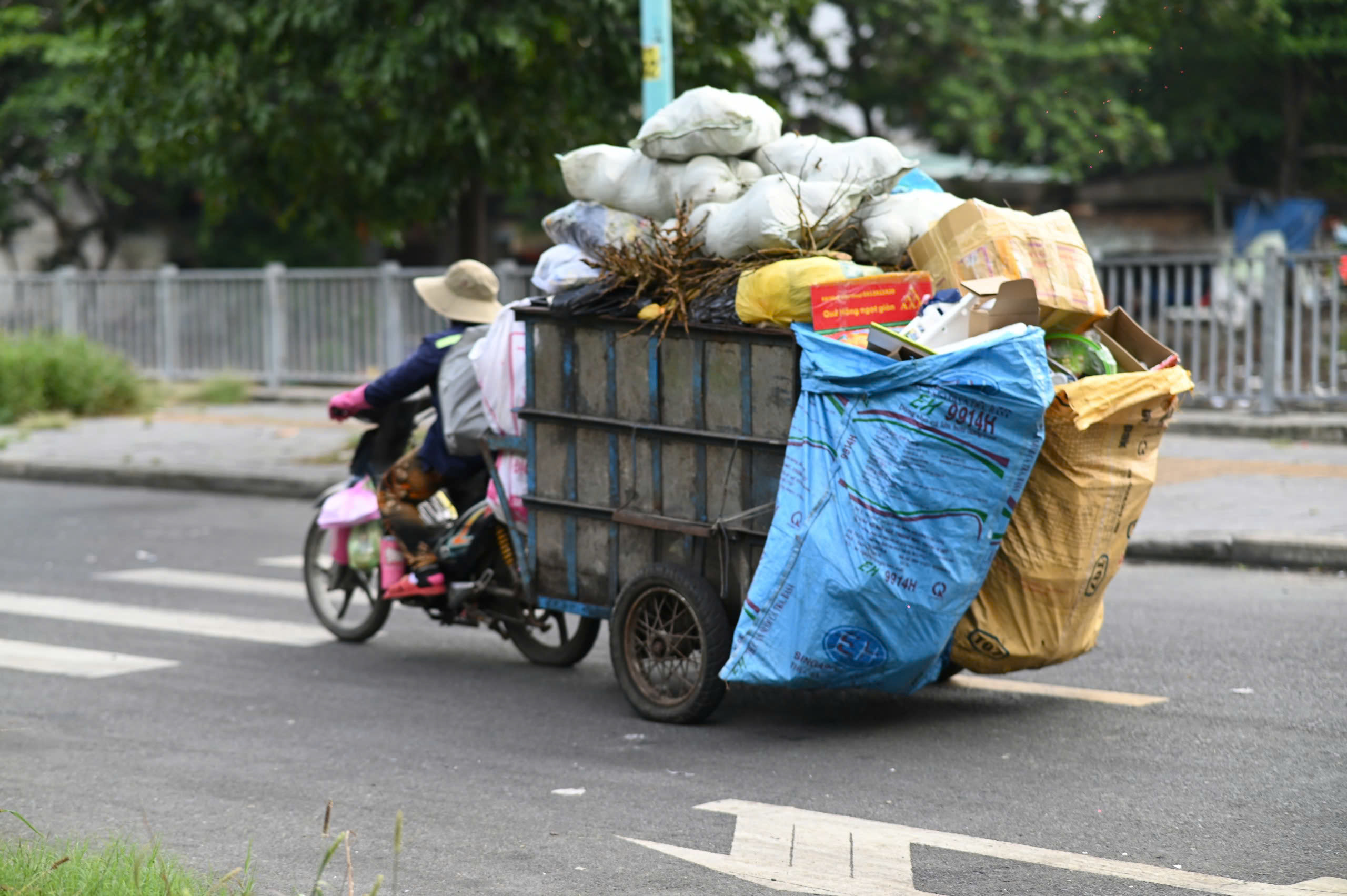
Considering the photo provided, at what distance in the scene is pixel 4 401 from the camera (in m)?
19.1

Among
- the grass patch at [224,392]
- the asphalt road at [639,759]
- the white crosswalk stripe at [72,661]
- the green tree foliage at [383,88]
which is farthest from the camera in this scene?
the grass patch at [224,392]

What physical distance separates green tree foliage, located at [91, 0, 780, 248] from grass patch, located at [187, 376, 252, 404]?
21.5 ft

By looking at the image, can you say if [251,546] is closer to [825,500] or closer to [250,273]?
[825,500]

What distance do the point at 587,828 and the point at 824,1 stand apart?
2392cm

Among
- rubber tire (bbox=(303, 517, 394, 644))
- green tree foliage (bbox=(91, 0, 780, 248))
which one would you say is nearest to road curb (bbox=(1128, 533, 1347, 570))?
rubber tire (bbox=(303, 517, 394, 644))

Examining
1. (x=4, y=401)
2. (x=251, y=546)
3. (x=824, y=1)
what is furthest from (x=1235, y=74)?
(x=251, y=546)

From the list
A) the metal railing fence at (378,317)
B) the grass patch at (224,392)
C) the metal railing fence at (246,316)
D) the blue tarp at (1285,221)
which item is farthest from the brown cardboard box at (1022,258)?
the blue tarp at (1285,221)

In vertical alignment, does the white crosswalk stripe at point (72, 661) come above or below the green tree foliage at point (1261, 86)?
below

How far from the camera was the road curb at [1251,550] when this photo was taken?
902 centimetres

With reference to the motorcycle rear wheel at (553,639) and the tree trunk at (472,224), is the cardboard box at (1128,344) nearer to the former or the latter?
the motorcycle rear wheel at (553,639)

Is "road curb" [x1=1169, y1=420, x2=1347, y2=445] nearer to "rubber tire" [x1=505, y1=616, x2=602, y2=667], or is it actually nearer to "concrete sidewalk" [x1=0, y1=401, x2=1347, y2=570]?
"concrete sidewalk" [x1=0, y1=401, x2=1347, y2=570]

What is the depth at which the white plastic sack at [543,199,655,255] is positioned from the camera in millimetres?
6301

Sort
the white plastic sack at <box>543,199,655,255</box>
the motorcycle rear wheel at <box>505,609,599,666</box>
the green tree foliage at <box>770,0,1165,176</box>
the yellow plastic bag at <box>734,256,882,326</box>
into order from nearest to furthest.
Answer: the yellow plastic bag at <box>734,256,882,326</box> → the white plastic sack at <box>543,199,655,255</box> → the motorcycle rear wheel at <box>505,609,599,666</box> → the green tree foliage at <box>770,0,1165,176</box>

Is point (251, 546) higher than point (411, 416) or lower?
lower
